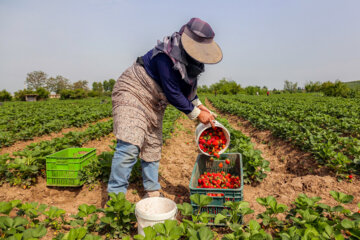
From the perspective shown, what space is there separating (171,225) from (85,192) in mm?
2300

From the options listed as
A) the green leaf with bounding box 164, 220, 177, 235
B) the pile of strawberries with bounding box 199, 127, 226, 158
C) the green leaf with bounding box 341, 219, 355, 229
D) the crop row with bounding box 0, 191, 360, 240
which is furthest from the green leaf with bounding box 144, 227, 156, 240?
the pile of strawberries with bounding box 199, 127, 226, 158

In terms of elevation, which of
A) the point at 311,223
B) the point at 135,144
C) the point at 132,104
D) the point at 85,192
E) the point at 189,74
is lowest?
the point at 85,192

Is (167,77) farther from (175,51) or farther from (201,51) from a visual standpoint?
(201,51)

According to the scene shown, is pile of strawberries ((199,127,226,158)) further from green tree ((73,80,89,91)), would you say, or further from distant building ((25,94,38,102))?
green tree ((73,80,89,91))

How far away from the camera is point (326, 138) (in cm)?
472

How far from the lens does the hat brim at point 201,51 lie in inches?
88.0

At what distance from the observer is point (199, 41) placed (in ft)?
7.62

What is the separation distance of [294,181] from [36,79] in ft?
318

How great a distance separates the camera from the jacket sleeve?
7.81 feet

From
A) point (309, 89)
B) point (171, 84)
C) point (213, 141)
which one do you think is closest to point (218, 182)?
point (213, 141)

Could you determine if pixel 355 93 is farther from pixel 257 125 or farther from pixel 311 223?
pixel 311 223

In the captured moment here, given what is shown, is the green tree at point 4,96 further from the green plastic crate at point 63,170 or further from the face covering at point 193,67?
the face covering at point 193,67

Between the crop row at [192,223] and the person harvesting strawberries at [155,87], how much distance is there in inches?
20.6

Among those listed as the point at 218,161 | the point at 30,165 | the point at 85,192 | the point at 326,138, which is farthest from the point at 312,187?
the point at 30,165
